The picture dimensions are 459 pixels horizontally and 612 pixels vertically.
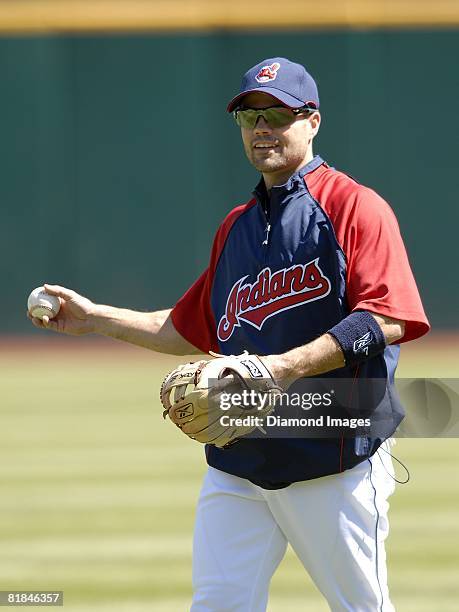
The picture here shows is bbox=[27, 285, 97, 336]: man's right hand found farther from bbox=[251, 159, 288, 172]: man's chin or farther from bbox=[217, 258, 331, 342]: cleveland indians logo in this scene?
bbox=[251, 159, 288, 172]: man's chin

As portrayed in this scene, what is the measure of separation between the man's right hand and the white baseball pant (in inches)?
32.7

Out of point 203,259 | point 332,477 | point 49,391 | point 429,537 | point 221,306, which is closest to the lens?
point 332,477

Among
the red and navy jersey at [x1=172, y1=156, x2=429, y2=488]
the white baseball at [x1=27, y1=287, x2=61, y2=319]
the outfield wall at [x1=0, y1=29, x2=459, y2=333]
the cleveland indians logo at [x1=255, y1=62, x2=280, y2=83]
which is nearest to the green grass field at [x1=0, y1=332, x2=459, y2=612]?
the white baseball at [x1=27, y1=287, x2=61, y2=319]

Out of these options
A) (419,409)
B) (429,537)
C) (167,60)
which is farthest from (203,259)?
(419,409)

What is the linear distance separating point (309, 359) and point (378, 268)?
13.0 inches

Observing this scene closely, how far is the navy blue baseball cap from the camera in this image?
142 inches

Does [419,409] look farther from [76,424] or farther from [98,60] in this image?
[98,60]

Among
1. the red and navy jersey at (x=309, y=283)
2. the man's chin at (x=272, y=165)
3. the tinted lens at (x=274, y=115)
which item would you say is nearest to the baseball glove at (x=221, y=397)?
the red and navy jersey at (x=309, y=283)

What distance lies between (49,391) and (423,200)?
7208 mm

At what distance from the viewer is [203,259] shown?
17109 millimetres

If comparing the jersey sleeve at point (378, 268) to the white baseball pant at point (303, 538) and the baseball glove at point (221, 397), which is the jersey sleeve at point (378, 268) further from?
the white baseball pant at point (303, 538)

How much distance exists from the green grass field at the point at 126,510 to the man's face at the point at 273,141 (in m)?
2.15

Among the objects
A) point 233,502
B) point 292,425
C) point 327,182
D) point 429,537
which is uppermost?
point 327,182

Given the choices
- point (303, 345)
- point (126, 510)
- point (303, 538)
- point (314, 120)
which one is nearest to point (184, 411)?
point (303, 345)
